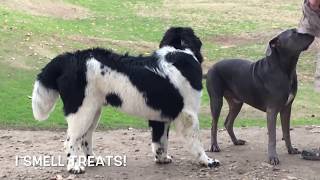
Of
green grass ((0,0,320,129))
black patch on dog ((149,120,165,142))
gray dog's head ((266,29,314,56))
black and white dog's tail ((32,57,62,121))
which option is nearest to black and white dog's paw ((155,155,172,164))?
black patch on dog ((149,120,165,142))

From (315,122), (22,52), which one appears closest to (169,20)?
(22,52)

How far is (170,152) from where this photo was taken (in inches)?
328

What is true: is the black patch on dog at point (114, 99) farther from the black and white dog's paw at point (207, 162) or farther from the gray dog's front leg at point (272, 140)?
the gray dog's front leg at point (272, 140)

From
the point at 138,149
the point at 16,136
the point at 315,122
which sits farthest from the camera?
the point at 315,122

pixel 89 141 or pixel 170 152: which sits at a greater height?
pixel 89 141

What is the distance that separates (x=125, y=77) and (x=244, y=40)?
1628cm

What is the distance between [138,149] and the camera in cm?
863

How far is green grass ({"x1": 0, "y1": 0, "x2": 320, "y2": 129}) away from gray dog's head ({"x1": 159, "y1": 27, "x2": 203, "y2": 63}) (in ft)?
13.7

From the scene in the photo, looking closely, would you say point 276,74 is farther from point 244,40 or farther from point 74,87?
point 244,40

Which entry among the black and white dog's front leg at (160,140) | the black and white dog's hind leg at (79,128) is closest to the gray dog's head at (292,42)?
the black and white dog's front leg at (160,140)

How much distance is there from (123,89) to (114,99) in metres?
0.17

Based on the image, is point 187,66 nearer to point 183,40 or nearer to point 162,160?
point 183,40

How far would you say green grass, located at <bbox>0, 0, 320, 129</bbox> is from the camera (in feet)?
40.3

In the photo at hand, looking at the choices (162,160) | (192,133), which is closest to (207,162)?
(192,133)
